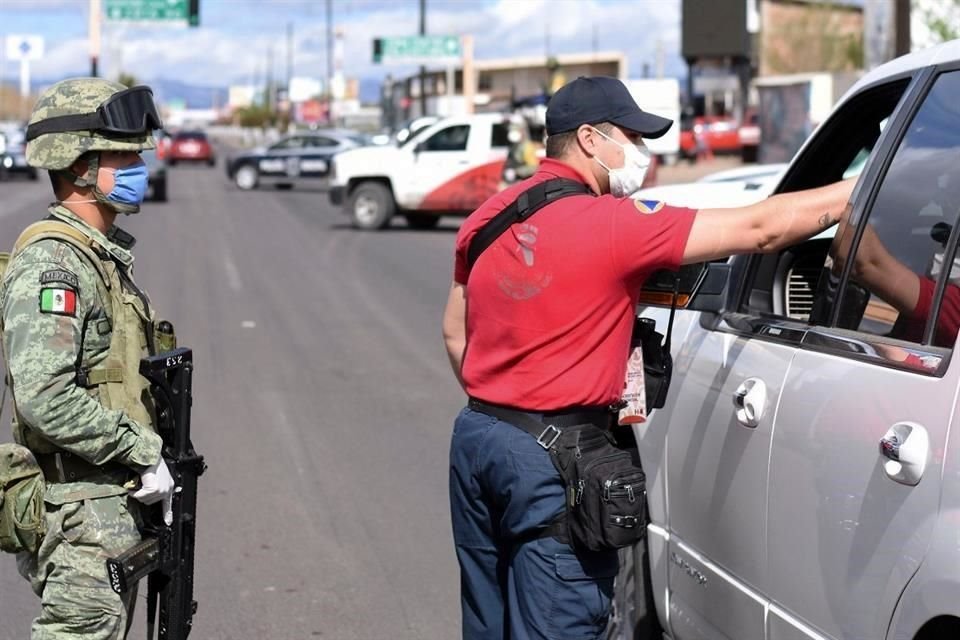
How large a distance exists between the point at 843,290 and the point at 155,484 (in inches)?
66.9

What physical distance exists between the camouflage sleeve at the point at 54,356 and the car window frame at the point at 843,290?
1.61 metres

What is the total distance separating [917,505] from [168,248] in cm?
1986

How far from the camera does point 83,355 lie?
3.39 metres

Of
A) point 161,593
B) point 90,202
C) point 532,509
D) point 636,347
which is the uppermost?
point 90,202

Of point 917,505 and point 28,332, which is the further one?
point 28,332

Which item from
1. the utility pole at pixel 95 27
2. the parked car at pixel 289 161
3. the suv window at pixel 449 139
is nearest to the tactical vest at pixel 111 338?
the suv window at pixel 449 139

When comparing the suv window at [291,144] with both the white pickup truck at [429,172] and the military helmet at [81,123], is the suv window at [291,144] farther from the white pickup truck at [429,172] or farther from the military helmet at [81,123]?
the military helmet at [81,123]

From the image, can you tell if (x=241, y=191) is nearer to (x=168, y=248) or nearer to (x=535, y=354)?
(x=168, y=248)

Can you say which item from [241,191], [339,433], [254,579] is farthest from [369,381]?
[241,191]

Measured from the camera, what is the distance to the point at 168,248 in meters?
21.7

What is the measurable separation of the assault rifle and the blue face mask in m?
0.39

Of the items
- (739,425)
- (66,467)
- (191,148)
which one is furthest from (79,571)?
(191,148)

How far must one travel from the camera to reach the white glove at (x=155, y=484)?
340cm

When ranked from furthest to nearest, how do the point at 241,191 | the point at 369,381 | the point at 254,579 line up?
the point at 241,191 → the point at 369,381 → the point at 254,579
